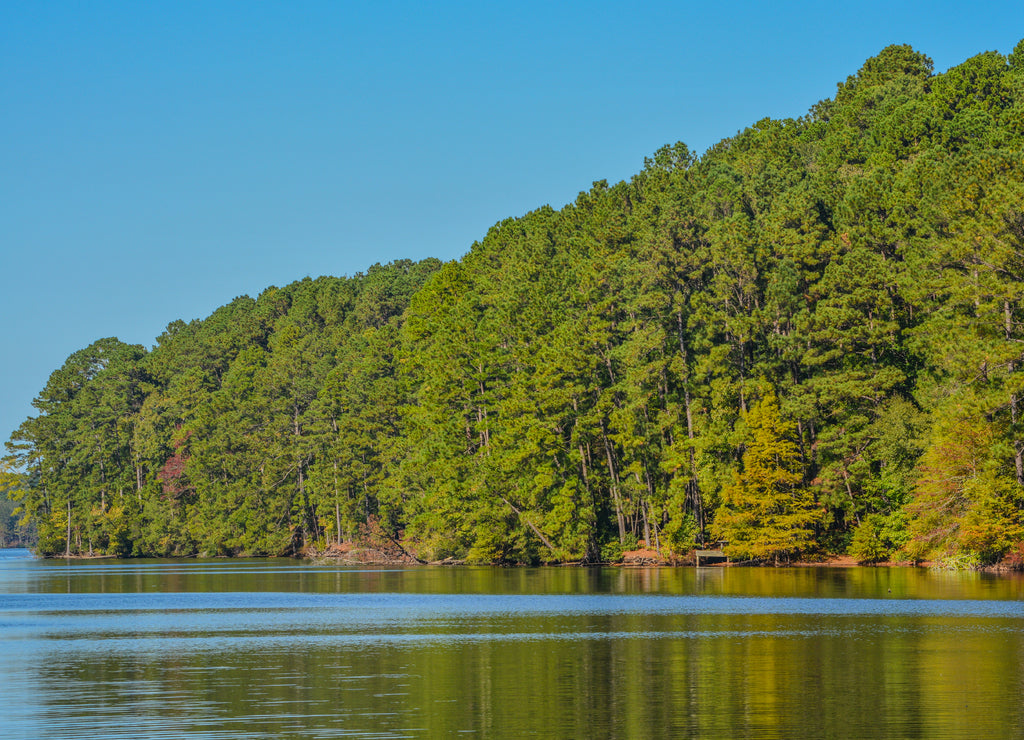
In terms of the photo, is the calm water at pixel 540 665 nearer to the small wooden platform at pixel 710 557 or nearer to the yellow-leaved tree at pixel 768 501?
the yellow-leaved tree at pixel 768 501

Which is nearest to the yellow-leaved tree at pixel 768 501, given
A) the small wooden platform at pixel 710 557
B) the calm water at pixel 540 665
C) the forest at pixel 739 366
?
the forest at pixel 739 366

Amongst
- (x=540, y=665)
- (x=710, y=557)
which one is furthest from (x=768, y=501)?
(x=540, y=665)

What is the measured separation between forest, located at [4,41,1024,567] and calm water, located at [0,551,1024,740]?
14693 mm

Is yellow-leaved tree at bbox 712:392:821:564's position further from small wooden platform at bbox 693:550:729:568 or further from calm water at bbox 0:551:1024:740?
calm water at bbox 0:551:1024:740

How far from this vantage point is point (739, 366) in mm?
79250

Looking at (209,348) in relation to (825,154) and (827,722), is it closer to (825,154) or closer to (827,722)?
(825,154)

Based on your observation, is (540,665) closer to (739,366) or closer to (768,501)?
(768,501)

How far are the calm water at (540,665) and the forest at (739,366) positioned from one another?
14693 millimetres

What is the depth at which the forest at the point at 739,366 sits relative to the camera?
200 ft

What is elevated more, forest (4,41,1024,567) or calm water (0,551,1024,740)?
forest (4,41,1024,567)

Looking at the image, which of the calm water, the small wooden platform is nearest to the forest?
the small wooden platform

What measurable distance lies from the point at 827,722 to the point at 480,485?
2632 inches

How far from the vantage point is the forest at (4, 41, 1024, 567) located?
2402 inches

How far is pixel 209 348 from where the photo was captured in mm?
176250
